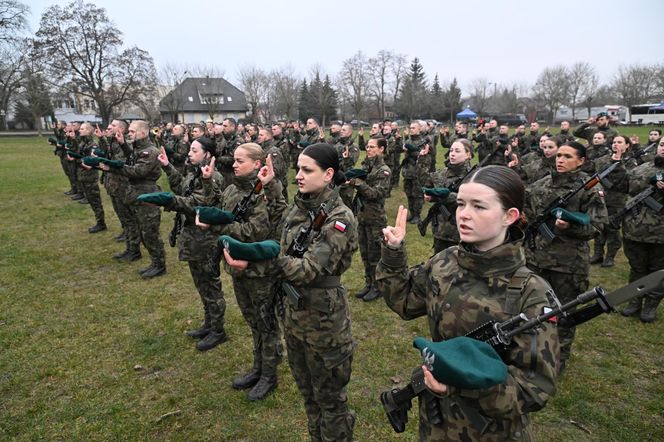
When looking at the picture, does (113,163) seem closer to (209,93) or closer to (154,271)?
(154,271)

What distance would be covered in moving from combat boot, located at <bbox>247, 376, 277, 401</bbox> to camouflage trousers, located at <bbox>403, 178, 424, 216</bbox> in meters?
7.92

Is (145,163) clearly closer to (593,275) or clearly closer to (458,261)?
(458,261)

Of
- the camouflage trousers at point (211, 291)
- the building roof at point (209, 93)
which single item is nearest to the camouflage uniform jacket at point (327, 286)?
the camouflage trousers at point (211, 291)

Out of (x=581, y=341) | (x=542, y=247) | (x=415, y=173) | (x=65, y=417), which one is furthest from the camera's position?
(x=415, y=173)

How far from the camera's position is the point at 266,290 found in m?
4.02

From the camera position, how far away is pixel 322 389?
3066 millimetres

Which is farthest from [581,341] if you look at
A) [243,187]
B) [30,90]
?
[30,90]

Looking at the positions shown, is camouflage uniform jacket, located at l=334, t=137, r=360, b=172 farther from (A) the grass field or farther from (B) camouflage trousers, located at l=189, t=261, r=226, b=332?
(B) camouflage trousers, located at l=189, t=261, r=226, b=332

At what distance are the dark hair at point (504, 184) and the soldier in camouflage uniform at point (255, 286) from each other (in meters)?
2.33

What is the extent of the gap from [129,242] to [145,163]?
220 centimetres

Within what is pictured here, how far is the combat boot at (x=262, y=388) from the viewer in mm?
4113

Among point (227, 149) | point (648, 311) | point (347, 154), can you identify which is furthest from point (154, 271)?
point (648, 311)

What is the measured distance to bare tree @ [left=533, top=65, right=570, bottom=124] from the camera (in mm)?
65875

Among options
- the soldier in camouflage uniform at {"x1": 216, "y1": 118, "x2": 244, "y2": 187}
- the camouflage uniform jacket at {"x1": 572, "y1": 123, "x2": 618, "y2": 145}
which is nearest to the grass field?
the soldier in camouflage uniform at {"x1": 216, "y1": 118, "x2": 244, "y2": 187}
